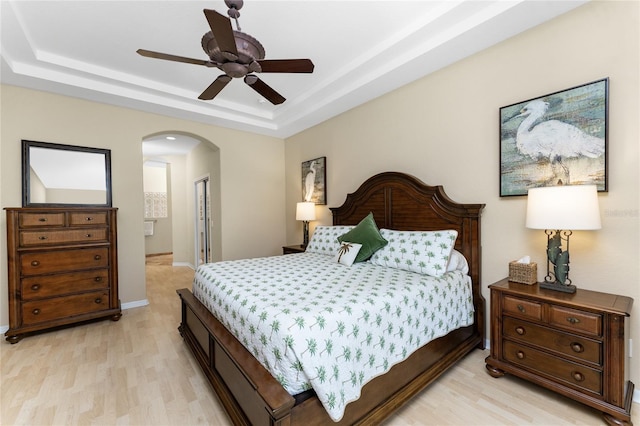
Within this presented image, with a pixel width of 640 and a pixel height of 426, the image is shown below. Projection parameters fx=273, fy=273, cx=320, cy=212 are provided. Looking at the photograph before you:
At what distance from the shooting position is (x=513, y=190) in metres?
2.22

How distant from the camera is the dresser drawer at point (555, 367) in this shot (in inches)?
62.6

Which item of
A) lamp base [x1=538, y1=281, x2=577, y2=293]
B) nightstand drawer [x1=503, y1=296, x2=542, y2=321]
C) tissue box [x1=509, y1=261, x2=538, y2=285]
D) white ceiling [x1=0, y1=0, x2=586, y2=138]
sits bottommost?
nightstand drawer [x1=503, y1=296, x2=542, y2=321]

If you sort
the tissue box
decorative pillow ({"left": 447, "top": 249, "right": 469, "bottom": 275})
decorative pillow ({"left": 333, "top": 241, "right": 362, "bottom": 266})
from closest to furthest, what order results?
1. the tissue box
2. decorative pillow ({"left": 447, "top": 249, "right": 469, "bottom": 275})
3. decorative pillow ({"left": 333, "top": 241, "right": 362, "bottom": 266})

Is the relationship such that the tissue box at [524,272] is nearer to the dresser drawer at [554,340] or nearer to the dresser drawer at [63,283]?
the dresser drawer at [554,340]

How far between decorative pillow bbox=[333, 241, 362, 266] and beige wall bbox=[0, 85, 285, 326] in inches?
97.9

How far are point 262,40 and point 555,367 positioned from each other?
337cm

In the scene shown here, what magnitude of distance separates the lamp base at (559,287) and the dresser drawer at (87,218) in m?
4.23

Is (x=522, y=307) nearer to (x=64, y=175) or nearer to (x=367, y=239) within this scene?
(x=367, y=239)

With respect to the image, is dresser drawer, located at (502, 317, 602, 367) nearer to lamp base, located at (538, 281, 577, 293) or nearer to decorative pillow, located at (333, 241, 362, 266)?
lamp base, located at (538, 281, 577, 293)

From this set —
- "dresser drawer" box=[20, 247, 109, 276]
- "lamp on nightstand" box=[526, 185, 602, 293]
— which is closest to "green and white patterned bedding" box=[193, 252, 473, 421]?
"lamp on nightstand" box=[526, 185, 602, 293]

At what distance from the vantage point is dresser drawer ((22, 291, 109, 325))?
2721 millimetres

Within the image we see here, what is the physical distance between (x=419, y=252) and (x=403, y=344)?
0.88m

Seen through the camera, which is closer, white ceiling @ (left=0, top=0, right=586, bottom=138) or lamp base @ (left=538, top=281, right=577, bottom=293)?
lamp base @ (left=538, top=281, right=577, bottom=293)

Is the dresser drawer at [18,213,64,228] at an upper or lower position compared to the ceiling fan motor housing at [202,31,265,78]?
lower
